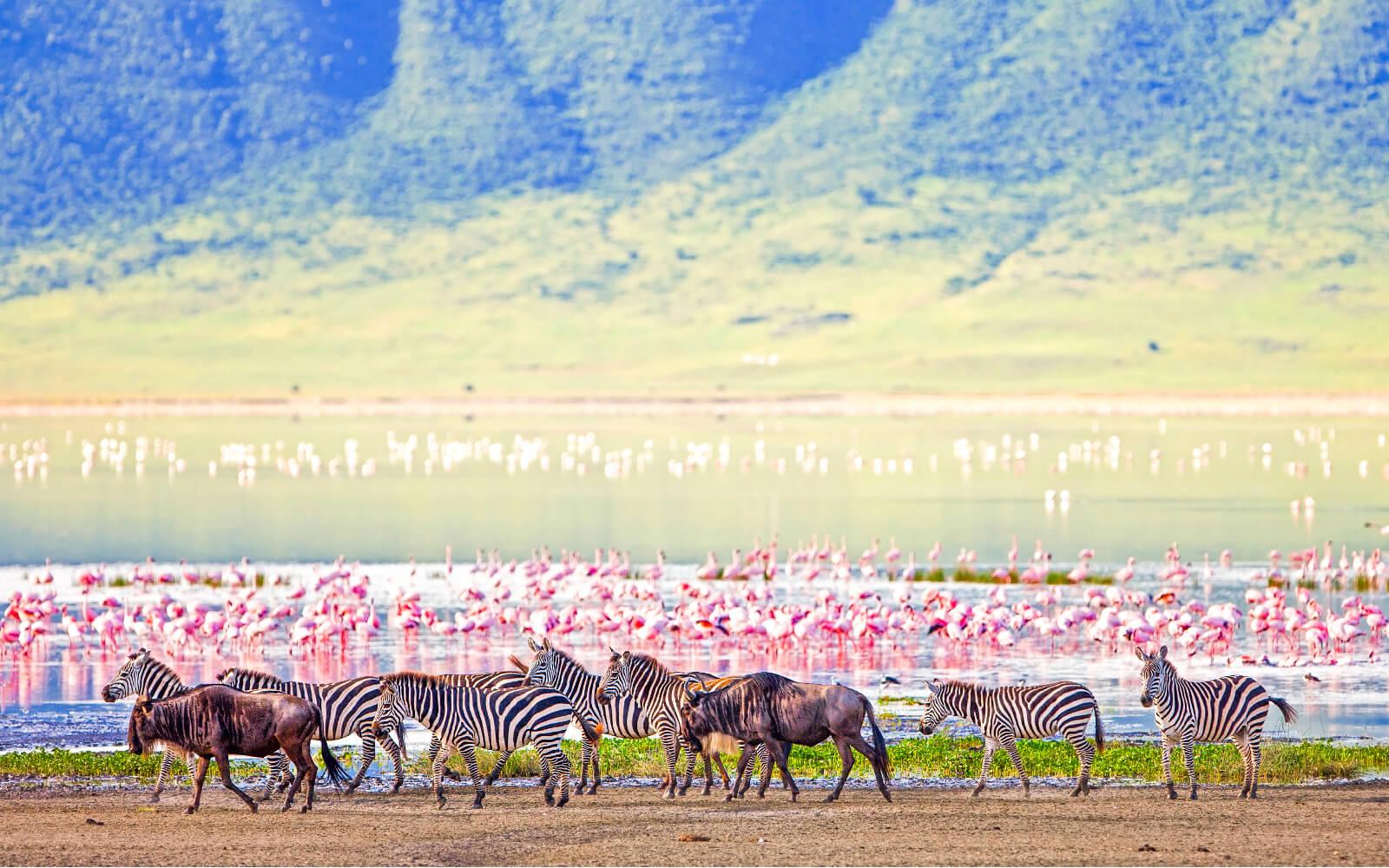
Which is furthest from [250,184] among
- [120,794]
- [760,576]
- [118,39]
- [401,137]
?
[120,794]

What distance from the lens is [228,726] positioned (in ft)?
44.3

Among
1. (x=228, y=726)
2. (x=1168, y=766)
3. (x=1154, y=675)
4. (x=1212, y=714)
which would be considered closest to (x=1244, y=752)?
(x=1212, y=714)

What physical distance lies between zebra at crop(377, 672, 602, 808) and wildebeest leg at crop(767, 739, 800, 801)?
128cm

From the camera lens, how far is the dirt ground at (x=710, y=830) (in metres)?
12.2

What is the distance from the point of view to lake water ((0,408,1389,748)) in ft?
70.9

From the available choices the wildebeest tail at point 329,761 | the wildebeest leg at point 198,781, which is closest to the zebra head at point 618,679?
the wildebeest tail at point 329,761

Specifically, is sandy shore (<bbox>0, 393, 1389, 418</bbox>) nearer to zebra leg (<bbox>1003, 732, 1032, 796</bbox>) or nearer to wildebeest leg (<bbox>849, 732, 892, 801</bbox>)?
zebra leg (<bbox>1003, 732, 1032, 796</bbox>)

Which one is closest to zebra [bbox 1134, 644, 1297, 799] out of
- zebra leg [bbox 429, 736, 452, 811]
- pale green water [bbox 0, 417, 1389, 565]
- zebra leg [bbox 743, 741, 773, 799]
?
zebra leg [bbox 743, 741, 773, 799]

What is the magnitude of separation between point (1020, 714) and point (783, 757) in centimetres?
164

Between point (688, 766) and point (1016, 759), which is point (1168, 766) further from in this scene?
point (688, 766)

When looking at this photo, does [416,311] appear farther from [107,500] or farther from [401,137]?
[107,500]

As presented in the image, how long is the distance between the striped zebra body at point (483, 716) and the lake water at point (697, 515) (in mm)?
3803

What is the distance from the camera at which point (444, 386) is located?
114m

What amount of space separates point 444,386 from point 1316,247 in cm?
4979
